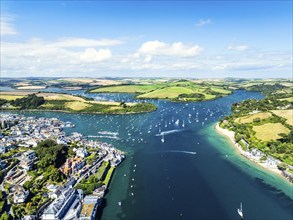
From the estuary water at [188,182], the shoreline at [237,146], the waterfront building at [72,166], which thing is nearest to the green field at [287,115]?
the shoreline at [237,146]

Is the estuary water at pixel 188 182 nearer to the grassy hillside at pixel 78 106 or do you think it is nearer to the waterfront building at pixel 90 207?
the waterfront building at pixel 90 207

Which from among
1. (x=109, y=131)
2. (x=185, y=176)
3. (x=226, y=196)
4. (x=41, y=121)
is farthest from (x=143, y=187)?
(x=41, y=121)

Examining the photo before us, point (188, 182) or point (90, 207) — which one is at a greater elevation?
point (90, 207)

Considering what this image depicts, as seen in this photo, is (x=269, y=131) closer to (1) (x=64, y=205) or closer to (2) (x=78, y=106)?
(1) (x=64, y=205)

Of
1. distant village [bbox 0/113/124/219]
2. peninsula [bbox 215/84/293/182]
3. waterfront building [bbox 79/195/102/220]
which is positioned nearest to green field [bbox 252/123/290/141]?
peninsula [bbox 215/84/293/182]

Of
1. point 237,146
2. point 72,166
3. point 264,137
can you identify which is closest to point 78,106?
point 237,146

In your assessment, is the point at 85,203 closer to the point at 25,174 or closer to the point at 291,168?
the point at 25,174
